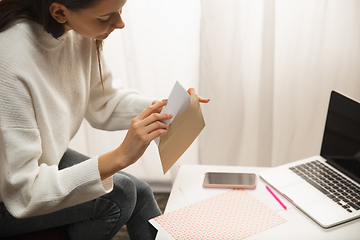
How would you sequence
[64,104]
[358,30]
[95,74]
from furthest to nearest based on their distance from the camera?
[358,30] < [95,74] < [64,104]

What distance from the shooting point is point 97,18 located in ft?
2.75

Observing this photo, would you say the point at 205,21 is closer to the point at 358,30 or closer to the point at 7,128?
the point at 358,30

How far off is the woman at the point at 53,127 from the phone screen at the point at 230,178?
Result: 223mm

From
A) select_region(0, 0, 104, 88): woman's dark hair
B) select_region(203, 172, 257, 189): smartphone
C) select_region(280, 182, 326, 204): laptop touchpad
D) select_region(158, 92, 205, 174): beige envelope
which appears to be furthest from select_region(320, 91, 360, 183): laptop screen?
select_region(0, 0, 104, 88): woman's dark hair

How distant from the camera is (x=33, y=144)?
83cm

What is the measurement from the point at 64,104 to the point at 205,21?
86 centimetres

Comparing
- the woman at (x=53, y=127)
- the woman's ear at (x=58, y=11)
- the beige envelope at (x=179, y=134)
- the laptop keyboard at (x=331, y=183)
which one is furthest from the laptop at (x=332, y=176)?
the woman's ear at (x=58, y=11)

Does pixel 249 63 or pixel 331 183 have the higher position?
pixel 249 63

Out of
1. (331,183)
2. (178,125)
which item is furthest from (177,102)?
(331,183)

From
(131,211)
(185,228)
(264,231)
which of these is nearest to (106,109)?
(131,211)

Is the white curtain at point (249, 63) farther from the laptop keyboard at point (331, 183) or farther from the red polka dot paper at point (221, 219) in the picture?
the red polka dot paper at point (221, 219)

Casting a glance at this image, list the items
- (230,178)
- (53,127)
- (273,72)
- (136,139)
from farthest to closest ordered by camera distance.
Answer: (273,72) < (230,178) < (53,127) < (136,139)

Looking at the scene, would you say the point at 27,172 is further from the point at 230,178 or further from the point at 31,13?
the point at 230,178

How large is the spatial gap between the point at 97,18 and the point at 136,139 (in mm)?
298
